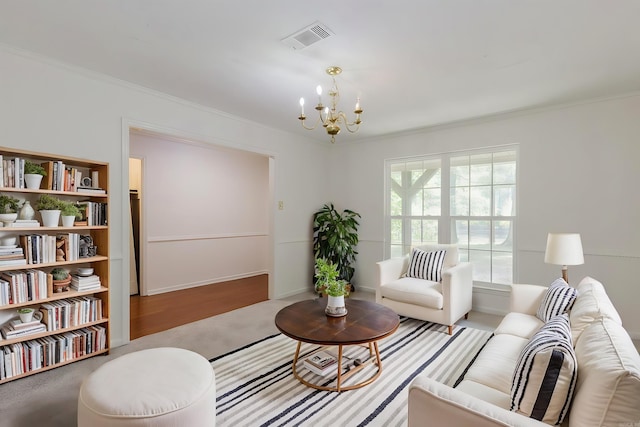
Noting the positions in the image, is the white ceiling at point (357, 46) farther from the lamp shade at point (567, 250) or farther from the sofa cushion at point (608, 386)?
the sofa cushion at point (608, 386)

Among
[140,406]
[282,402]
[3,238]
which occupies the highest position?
[3,238]

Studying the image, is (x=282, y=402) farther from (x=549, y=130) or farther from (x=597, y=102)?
(x=597, y=102)

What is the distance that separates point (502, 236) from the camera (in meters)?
4.09

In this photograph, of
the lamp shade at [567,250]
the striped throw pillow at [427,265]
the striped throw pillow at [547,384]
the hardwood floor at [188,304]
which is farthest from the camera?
the striped throw pillow at [427,265]

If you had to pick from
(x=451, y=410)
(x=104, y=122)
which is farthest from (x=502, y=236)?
(x=104, y=122)

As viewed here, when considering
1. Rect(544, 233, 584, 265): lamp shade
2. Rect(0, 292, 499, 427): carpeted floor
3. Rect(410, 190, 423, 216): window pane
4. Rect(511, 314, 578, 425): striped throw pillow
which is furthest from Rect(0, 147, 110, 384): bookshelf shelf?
Rect(544, 233, 584, 265): lamp shade

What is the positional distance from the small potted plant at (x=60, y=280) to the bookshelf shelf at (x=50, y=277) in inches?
2.6

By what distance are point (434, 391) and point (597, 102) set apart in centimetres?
386

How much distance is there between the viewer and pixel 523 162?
152 inches

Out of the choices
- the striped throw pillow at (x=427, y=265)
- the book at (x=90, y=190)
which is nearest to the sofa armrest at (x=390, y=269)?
the striped throw pillow at (x=427, y=265)

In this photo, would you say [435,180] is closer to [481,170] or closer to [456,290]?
[481,170]

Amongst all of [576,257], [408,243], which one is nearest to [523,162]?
[576,257]

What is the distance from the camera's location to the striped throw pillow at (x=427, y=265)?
3.82m

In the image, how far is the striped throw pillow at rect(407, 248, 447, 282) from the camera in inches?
150
